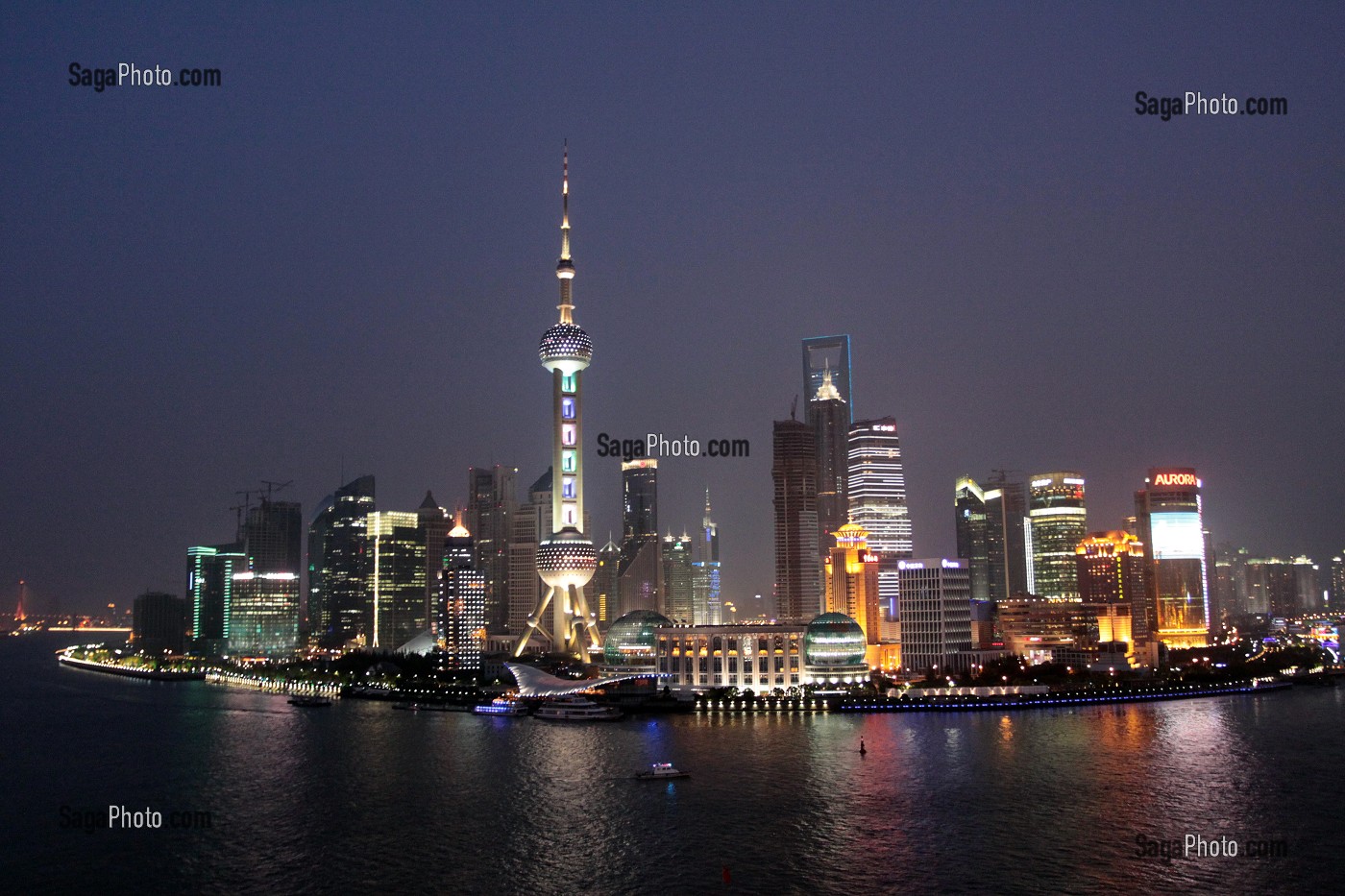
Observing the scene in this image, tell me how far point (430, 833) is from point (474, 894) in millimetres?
10927

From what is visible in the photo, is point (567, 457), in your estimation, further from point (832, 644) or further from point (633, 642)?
point (832, 644)

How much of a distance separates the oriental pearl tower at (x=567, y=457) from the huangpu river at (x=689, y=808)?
6693 centimetres

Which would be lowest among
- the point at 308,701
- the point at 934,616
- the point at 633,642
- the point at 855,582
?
the point at 308,701

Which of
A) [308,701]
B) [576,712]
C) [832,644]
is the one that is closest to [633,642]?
[832,644]

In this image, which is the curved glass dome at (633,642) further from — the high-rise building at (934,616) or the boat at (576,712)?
the high-rise building at (934,616)

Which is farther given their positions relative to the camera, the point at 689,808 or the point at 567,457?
the point at 567,457

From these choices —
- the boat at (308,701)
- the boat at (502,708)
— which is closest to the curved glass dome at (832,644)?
the boat at (502,708)

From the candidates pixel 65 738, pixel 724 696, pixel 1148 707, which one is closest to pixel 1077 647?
pixel 1148 707

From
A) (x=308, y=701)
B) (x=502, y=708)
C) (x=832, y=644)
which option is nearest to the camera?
(x=502, y=708)

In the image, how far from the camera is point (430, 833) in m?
54.7

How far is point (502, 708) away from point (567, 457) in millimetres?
61045

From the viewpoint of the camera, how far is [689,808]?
5916 centimetres

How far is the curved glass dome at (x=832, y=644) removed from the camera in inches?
4980

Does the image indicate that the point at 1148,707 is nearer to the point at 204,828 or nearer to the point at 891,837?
the point at 891,837
